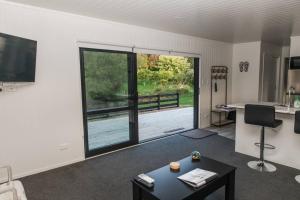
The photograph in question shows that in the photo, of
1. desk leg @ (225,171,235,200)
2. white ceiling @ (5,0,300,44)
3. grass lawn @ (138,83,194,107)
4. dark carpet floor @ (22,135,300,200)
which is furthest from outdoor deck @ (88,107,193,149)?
desk leg @ (225,171,235,200)

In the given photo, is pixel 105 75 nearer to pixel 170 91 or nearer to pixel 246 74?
pixel 246 74

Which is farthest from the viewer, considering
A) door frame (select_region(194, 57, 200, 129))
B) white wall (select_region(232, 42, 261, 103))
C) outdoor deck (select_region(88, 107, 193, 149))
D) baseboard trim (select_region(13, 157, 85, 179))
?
white wall (select_region(232, 42, 261, 103))

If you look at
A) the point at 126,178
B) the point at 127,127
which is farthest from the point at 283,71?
the point at 126,178

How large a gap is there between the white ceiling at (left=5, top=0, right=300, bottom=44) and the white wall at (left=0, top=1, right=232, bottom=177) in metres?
0.21

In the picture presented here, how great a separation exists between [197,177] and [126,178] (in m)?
1.33

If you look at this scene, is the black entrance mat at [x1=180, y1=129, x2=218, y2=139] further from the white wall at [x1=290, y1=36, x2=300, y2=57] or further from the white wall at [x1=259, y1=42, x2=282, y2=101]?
the white wall at [x1=290, y1=36, x2=300, y2=57]

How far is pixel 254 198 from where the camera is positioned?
2.56 metres

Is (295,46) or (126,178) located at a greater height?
(295,46)

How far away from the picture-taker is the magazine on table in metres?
1.98

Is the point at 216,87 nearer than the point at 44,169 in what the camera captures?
No

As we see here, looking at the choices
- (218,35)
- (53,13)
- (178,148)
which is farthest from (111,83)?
(218,35)

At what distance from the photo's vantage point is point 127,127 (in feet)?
14.5

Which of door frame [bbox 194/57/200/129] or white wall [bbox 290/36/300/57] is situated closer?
white wall [bbox 290/36/300/57]

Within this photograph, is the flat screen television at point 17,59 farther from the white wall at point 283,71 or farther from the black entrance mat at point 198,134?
the white wall at point 283,71
